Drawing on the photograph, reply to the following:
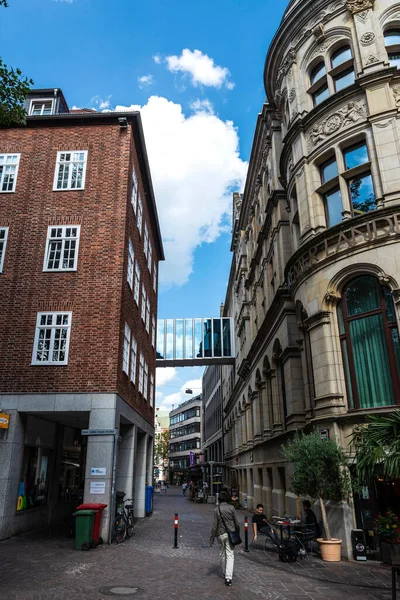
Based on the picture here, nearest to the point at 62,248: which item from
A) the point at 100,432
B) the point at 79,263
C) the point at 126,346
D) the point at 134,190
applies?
the point at 79,263

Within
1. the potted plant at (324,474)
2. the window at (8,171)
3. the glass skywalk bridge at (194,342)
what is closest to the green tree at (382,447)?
the potted plant at (324,474)

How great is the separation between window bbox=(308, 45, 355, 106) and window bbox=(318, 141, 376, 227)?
108 inches

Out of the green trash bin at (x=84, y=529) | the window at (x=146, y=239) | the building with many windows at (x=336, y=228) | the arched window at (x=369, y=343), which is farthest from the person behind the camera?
the window at (x=146, y=239)

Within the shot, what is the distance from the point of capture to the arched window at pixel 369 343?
1323cm

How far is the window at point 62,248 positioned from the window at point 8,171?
9.49 ft

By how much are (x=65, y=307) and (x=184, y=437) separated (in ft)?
343

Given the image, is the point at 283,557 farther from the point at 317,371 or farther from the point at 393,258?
the point at 393,258

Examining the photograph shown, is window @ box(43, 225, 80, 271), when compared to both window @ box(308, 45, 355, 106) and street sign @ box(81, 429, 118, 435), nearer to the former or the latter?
street sign @ box(81, 429, 118, 435)

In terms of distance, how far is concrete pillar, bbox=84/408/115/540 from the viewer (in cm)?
1459

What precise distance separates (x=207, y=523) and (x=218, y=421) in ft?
137

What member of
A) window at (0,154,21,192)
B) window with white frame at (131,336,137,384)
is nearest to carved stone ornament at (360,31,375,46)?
window at (0,154,21,192)

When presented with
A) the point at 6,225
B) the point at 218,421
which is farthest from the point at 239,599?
the point at 218,421

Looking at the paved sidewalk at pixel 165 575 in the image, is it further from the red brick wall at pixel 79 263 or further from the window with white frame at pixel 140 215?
the window with white frame at pixel 140 215

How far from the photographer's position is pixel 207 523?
72.4 feet
